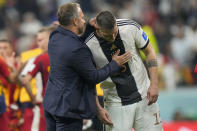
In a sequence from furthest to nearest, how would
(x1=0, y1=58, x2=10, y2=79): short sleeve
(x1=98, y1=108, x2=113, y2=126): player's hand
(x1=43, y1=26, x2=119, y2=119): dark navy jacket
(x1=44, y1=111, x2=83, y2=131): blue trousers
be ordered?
(x1=0, y1=58, x2=10, y2=79): short sleeve < (x1=98, y1=108, x2=113, y2=126): player's hand < (x1=44, y1=111, x2=83, y2=131): blue trousers < (x1=43, y1=26, x2=119, y2=119): dark navy jacket

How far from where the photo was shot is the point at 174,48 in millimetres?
12938

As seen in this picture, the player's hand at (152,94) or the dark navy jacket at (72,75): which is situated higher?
the dark navy jacket at (72,75)

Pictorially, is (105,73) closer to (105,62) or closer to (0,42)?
(105,62)

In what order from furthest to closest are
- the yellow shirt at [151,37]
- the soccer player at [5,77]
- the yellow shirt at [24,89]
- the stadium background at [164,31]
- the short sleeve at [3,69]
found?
the yellow shirt at [151,37]
the stadium background at [164,31]
the yellow shirt at [24,89]
the short sleeve at [3,69]
the soccer player at [5,77]

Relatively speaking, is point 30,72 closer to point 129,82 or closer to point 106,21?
point 129,82

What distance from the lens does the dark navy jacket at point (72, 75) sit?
5246mm

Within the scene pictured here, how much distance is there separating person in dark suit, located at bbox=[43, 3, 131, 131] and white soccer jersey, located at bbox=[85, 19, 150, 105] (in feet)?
0.81

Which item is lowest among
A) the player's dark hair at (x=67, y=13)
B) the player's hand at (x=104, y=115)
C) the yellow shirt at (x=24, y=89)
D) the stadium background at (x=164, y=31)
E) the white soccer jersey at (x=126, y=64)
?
the stadium background at (x=164, y=31)

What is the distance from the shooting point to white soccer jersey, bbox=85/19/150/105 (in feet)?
18.5

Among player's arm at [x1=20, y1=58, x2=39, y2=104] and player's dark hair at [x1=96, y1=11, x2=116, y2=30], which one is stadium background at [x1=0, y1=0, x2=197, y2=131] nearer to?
player's arm at [x1=20, y1=58, x2=39, y2=104]

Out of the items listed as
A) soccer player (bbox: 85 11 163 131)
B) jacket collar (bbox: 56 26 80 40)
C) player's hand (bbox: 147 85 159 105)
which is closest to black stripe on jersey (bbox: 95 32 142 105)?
soccer player (bbox: 85 11 163 131)

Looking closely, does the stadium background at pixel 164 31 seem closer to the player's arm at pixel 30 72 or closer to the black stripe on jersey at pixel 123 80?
the player's arm at pixel 30 72

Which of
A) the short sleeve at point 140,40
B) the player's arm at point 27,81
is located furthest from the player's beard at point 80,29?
the player's arm at point 27,81

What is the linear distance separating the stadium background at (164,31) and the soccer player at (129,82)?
3830 mm
